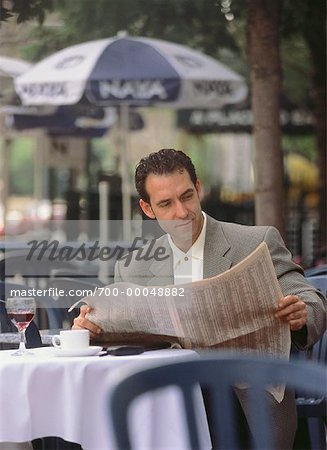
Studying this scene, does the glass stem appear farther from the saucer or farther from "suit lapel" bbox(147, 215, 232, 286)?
"suit lapel" bbox(147, 215, 232, 286)

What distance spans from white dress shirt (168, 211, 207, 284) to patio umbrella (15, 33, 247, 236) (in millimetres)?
4616

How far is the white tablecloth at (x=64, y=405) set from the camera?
3.69 metres

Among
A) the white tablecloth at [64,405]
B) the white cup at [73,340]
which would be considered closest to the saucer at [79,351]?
the white cup at [73,340]

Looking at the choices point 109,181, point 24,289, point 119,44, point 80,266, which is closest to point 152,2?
point 119,44

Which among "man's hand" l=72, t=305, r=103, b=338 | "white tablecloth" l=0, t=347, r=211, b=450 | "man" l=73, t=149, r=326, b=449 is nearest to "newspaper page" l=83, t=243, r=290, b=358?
"man's hand" l=72, t=305, r=103, b=338

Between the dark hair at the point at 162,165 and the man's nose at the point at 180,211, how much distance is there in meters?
0.11

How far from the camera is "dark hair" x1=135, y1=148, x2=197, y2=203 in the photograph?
170 inches

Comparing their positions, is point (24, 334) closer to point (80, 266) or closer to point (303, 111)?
point (80, 266)

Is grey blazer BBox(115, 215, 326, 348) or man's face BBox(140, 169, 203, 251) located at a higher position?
man's face BBox(140, 169, 203, 251)

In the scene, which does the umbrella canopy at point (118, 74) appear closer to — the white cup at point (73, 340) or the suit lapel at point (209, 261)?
the suit lapel at point (209, 261)

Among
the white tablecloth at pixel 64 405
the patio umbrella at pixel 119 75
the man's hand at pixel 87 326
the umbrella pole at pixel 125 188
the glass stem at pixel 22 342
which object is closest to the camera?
the white tablecloth at pixel 64 405

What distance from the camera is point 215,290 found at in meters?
3.93

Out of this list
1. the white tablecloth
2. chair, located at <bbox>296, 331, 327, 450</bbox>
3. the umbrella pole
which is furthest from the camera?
the umbrella pole

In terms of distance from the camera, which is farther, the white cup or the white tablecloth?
the white cup
